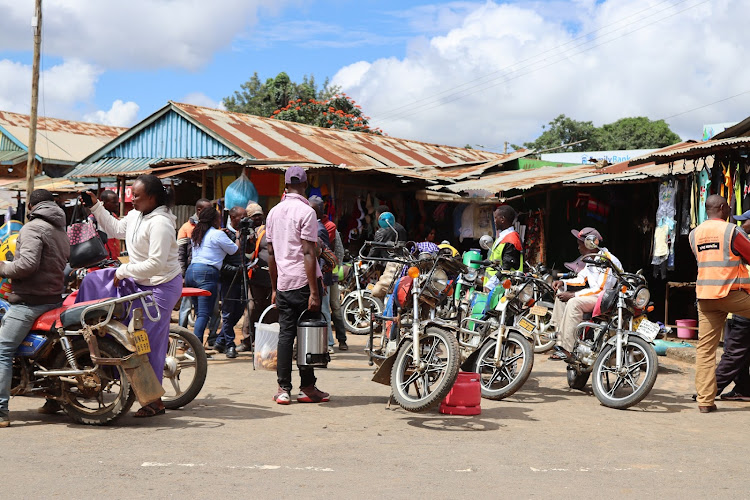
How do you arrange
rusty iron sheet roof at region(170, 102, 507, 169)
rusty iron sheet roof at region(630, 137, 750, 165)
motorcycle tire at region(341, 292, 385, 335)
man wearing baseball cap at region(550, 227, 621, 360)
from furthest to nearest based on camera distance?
rusty iron sheet roof at region(170, 102, 507, 169) < motorcycle tire at region(341, 292, 385, 335) < rusty iron sheet roof at region(630, 137, 750, 165) < man wearing baseball cap at region(550, 227, 621, 360)

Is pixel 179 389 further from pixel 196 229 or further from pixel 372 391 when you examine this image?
pixel 196 229

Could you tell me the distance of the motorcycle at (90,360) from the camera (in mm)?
5887

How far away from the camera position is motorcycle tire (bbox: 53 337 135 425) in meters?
5.95

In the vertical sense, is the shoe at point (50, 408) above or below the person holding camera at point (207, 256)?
below

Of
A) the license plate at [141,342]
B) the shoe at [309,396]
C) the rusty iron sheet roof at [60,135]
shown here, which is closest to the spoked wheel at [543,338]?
the shoe at [309,396]

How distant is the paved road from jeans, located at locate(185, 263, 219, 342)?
86.8 inches

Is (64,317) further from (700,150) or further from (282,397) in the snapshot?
(700,150)

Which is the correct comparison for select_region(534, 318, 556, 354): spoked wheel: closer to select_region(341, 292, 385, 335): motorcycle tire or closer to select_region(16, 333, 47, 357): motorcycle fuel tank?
select_region(341, 292, 385, 335): motorcycle tire

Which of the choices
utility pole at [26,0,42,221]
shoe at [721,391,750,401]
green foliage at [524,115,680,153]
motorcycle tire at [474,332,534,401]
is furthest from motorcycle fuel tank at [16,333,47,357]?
green foliage at [524,115,680,153]

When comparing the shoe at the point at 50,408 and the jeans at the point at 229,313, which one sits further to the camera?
the jeans at the point at 229,313

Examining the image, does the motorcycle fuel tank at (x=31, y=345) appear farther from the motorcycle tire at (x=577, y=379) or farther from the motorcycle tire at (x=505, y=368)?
the motorcycle tire at (x=577, y=379)

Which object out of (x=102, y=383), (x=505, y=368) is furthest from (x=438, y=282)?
(x=102, y=383)

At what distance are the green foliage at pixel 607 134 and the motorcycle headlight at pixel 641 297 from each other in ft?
153

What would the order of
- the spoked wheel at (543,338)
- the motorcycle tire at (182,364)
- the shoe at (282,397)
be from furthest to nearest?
1. the spoked wheel at (543,338)
2. the shoe at (282,397)
3. the motorcycle tire at (182,364)
